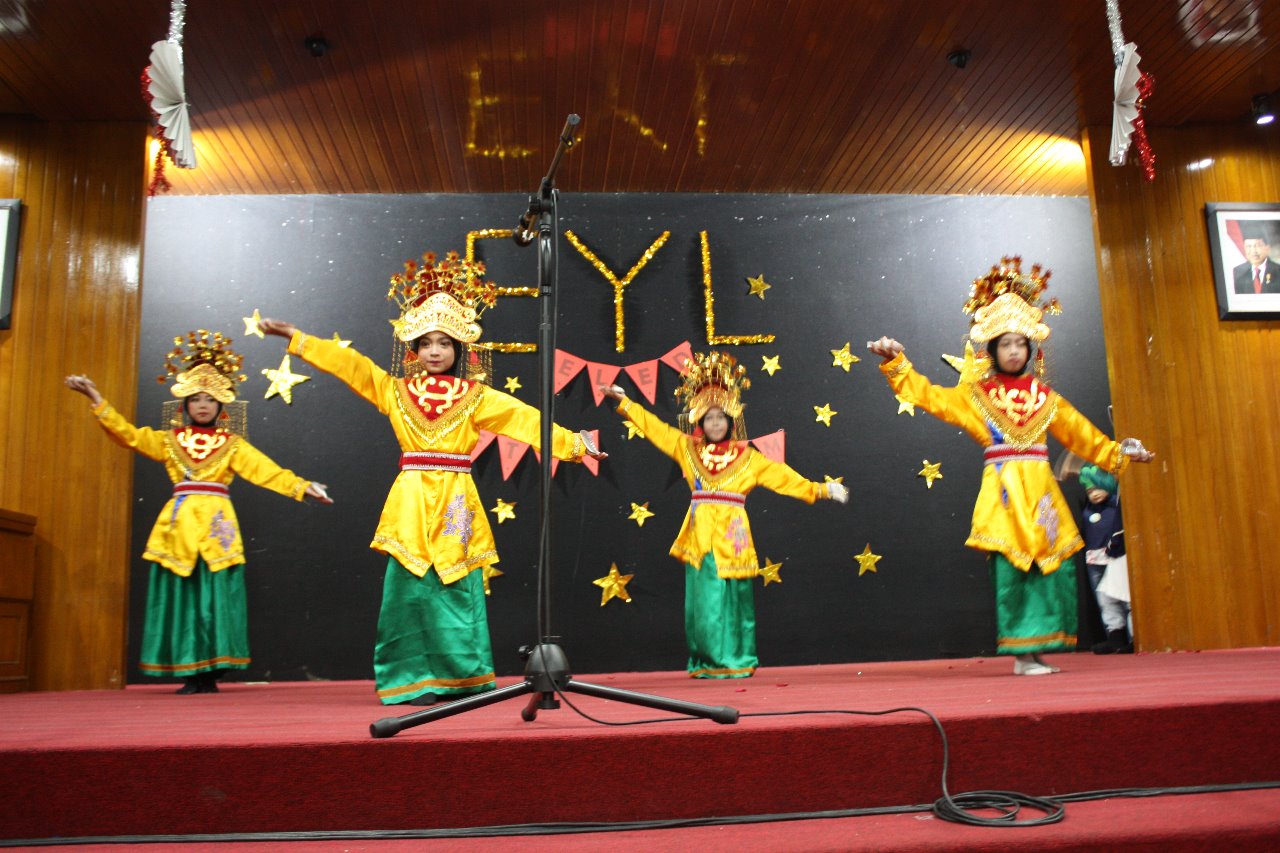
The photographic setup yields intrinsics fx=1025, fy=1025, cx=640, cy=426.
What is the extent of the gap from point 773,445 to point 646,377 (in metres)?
0.96

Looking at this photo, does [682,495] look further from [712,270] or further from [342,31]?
[342,31]

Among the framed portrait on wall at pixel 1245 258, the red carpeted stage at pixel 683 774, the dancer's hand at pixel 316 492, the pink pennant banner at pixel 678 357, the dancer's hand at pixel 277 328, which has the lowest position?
the red carpeted stage at pixel 683 774

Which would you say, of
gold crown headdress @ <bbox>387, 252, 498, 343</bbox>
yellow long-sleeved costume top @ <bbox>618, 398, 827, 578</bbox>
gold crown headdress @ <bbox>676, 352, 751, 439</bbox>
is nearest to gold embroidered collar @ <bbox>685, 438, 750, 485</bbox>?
yellow long-sleeved costume top @ <bbox>618, 398, 827, 578</bbox>

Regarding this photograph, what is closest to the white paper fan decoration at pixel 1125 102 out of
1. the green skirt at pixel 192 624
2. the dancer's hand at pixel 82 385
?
the green skirt at pixel 192 624

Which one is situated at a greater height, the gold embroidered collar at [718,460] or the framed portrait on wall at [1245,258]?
the framed portrait on wall at [1245,258]

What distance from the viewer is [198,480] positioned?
5.36 metres

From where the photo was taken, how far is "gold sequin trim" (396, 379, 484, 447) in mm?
4117

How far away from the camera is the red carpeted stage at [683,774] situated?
2.15 metres

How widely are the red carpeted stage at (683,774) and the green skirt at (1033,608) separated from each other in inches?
69.8

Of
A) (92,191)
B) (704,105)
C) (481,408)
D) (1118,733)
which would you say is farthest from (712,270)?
(1118,733)

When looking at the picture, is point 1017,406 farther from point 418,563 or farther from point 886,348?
point 418,563

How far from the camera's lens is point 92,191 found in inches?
232

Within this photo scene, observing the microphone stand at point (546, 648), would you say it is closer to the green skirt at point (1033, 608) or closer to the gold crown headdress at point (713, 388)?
the green skirt at point (1033, 608)

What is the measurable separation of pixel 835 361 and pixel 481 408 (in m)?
3.41
